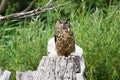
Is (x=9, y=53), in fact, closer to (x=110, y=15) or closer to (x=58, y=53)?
(x=110, y=15)

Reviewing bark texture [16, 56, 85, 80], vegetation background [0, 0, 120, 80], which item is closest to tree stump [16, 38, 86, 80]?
bark texture [16, 56, 85, 80]

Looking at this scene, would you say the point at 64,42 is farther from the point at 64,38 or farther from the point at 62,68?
the point at 62,68

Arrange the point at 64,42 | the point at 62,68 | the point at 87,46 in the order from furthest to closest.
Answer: the point at 87,46 → the point at 64,42 → the point at 62,68

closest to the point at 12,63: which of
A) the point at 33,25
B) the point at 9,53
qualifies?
the point at 9,53

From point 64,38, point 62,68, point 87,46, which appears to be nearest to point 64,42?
point 64,38

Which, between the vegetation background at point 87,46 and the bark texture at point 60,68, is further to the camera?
the vegetation background at point 87,46

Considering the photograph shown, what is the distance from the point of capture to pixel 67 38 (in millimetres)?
3537

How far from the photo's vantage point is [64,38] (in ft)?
11.6

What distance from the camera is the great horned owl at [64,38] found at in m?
3.52

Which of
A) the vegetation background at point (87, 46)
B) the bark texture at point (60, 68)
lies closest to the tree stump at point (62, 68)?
the bark texture at point (60, 68)

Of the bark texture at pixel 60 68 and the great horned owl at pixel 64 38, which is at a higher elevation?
the great horned owl at pixel 64 38

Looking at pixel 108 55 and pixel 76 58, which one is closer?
pixel 76 58

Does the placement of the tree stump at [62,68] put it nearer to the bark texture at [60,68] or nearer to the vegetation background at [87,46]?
the bark texture at [60,68]

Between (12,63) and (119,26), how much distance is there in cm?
108
